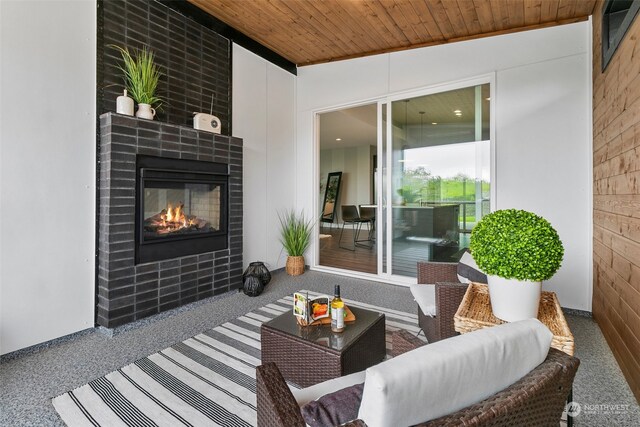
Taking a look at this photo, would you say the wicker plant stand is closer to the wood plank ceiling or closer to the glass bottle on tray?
the glass bottle on tray

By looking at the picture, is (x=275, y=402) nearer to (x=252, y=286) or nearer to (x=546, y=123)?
(x=252, y=286)

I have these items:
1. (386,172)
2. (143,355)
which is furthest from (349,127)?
(143,355)

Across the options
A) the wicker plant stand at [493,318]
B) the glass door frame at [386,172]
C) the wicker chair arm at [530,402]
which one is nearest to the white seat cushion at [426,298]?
the wicker plant stand at [493,318]

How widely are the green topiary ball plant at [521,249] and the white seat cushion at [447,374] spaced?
Answer: 1.28 feet

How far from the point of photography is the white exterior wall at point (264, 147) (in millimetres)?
3793

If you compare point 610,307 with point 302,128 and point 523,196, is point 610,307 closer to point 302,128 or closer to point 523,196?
point 523,196

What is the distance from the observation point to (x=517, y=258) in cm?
113

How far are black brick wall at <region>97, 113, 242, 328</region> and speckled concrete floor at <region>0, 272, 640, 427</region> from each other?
156 millimetres

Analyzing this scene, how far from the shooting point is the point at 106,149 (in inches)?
Result: 96.0

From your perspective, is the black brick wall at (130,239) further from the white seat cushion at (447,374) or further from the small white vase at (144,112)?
the white seat cushion at (447,374)

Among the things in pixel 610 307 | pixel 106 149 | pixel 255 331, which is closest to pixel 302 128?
pixel 106 149

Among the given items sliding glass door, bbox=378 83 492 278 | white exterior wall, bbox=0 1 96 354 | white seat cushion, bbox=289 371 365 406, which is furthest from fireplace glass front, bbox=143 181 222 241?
white seat cushion, bbox=289 371 365 406

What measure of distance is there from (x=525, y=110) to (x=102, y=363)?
3973 millimetres

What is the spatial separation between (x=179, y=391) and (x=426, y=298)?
1.54m
